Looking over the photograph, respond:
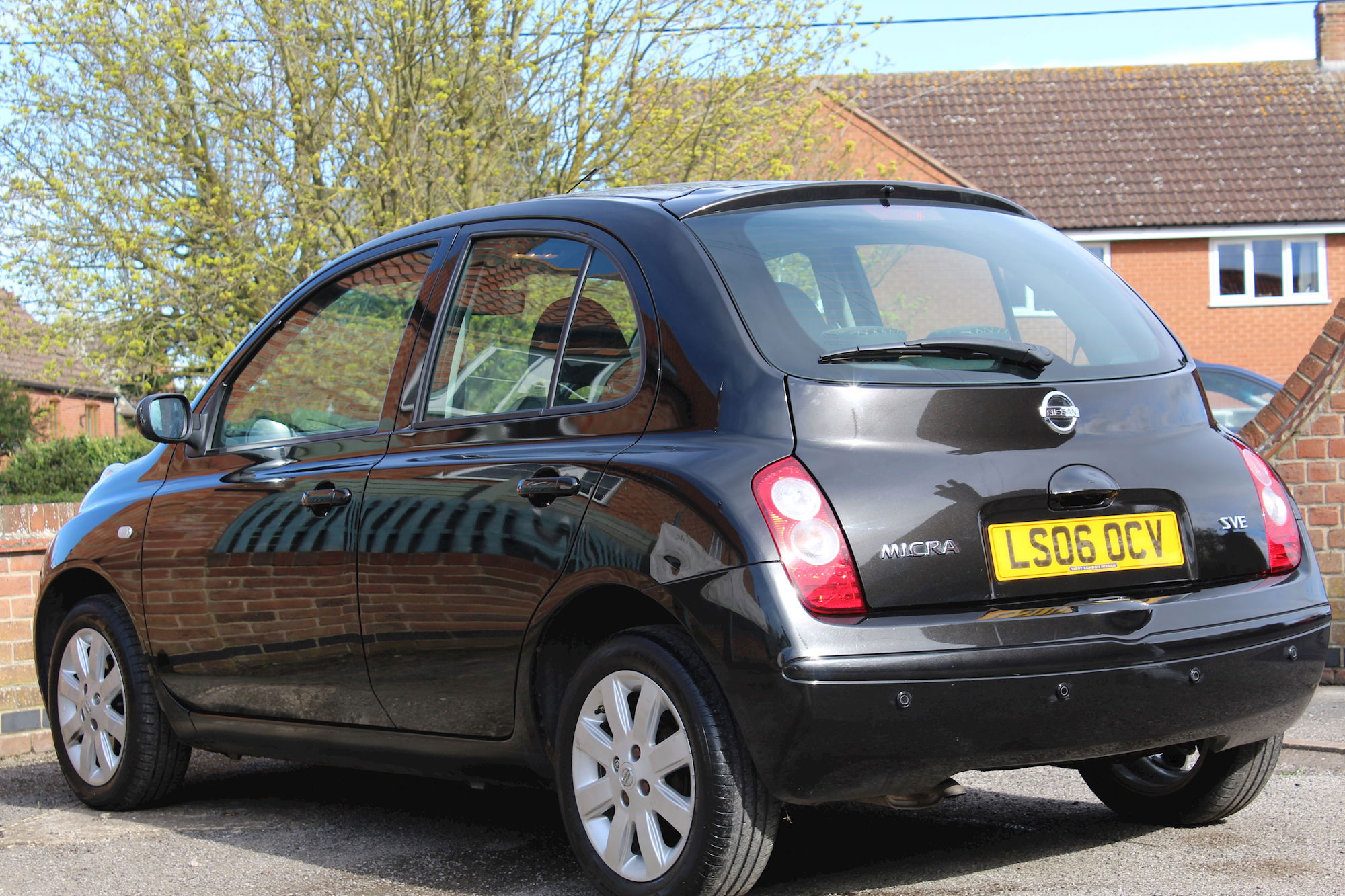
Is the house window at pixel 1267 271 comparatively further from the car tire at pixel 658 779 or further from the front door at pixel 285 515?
the car tire at pixel 658 779

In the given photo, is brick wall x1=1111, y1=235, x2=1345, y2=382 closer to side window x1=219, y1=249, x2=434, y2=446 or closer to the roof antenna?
the roof antenna

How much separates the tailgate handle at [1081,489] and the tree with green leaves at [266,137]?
14.0 metres

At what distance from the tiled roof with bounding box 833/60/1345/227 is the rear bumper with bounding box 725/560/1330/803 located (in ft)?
91.6

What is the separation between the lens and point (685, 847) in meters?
3.33

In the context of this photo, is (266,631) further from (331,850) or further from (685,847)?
(685,847)

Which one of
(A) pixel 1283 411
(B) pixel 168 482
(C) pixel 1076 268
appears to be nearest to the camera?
(C) pixel 1076 268

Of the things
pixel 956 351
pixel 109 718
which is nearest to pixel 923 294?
pixel 956 351

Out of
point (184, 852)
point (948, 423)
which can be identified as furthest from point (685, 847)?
point (184, 852)

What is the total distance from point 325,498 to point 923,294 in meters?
1.80

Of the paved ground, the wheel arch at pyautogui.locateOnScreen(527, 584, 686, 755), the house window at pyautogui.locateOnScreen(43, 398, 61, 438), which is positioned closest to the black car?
the paved ground

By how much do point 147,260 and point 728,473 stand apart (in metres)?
15.3

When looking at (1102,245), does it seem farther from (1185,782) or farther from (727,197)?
(727,197)

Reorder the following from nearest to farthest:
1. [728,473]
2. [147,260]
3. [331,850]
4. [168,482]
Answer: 1. [728,473]
2. [331,850]
3. [168,482]
4. [147,260]

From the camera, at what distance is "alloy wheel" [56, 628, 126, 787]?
535 cm
